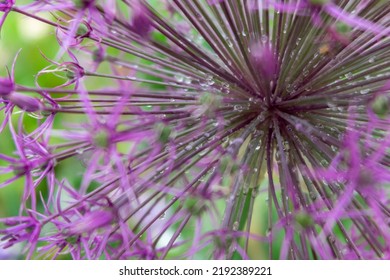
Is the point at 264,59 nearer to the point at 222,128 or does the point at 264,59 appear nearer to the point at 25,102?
the point at 222,128

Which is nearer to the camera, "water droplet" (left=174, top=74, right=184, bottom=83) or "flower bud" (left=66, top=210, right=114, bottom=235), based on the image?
"flower bud" (left=66, top=210, right=114, bottom=235)

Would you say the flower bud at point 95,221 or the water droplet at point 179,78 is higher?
the water droplet at point 179,78

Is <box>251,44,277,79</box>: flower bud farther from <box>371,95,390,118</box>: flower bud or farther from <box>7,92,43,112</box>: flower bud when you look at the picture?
<box>7,92,43,112</box>: flower bud

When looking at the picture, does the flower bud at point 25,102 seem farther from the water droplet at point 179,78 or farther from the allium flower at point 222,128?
the water droplet at point 179,78

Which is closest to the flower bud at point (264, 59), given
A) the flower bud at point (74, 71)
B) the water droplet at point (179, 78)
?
the water droplet at point (179, 78)

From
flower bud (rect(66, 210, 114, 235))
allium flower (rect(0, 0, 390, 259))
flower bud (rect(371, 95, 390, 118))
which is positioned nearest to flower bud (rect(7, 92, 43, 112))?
allium flower (rect(0, 0, 390, 259))

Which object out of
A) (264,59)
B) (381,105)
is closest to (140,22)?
(264,59)

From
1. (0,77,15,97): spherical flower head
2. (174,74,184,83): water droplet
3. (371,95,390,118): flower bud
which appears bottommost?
(371,95,390,118): flower bud
